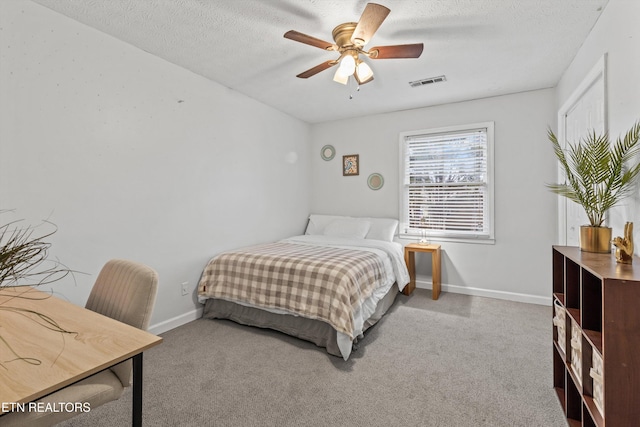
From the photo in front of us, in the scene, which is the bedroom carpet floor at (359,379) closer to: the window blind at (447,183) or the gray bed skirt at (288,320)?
the gray bed skirt at (288,320)

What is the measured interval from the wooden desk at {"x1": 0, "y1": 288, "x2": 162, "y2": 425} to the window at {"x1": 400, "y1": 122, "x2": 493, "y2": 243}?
3.72 m

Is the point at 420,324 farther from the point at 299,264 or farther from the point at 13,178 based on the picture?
the point at 13,178

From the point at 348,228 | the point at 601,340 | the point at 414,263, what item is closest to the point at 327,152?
the point at 348,228

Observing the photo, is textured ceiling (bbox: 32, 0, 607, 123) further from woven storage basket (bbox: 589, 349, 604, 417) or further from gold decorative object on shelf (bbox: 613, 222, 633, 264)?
woven storage basket (bbox: 589, 349, 604, 417)

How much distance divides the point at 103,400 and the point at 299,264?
1.67m

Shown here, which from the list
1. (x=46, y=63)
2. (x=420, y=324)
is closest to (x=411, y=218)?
(x=420, y=324)

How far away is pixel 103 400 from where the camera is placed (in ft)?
3.95

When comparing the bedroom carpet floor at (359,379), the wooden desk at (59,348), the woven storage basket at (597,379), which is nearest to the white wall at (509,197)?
the bedroom carpet floor at (359,379)

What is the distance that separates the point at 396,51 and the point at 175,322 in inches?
121

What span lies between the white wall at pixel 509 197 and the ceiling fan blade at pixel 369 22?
2.35m

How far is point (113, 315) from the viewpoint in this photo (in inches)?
56.7

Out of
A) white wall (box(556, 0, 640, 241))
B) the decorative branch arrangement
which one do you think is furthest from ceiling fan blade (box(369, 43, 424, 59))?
the decorative branch arrangement

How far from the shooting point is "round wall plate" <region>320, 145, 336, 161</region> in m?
4.83

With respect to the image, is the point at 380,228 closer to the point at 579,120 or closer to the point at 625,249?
the point at 579,120
